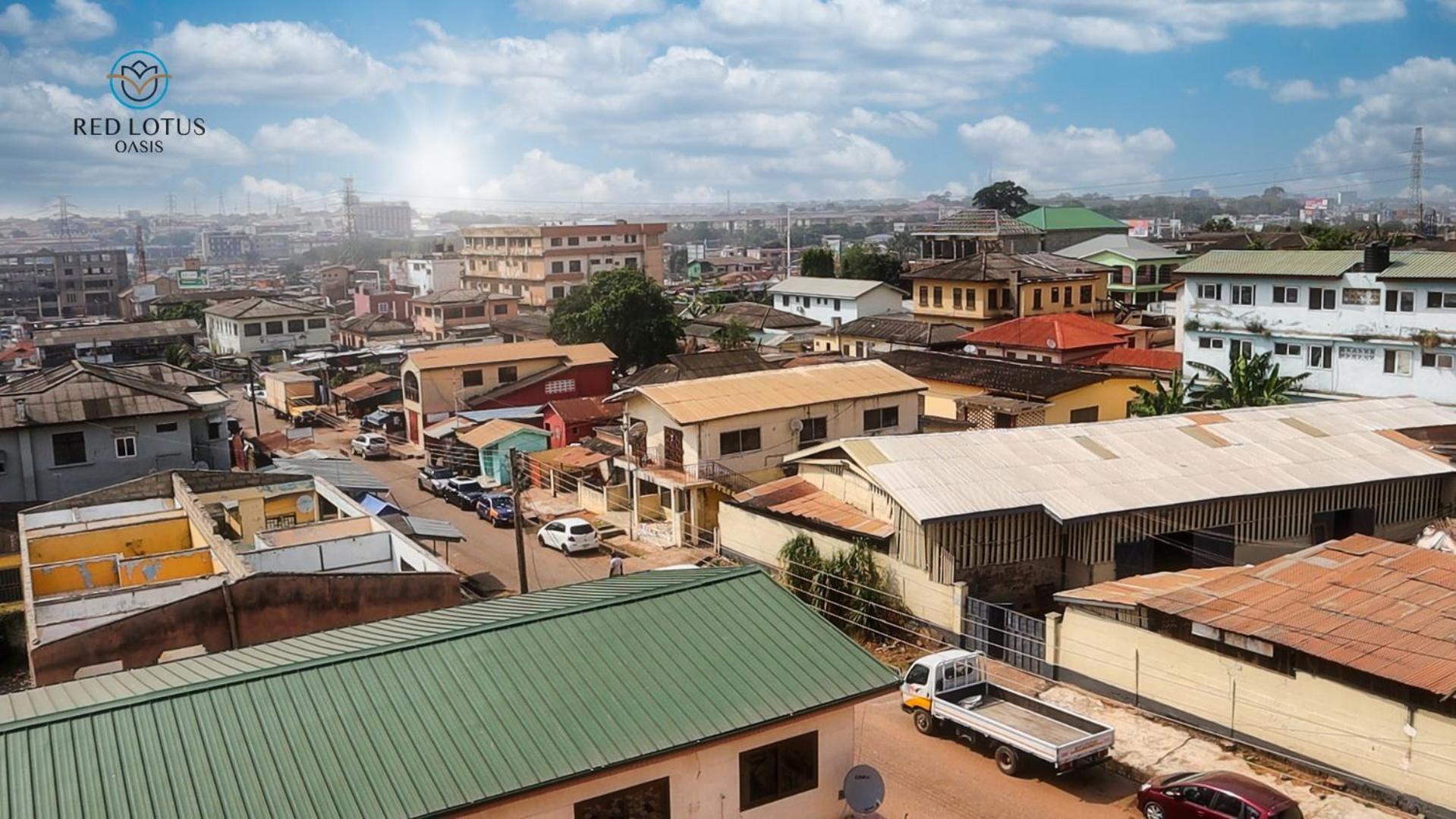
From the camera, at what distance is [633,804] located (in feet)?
38.0

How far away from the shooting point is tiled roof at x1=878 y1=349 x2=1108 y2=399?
134 ft

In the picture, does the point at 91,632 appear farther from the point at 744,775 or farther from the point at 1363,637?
the point at 1363,637

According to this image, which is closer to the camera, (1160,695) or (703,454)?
(1160,695)

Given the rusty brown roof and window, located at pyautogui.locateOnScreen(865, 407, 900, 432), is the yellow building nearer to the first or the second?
window, located at pyautogui.locateOnScreen(865, 407, 900, 432)

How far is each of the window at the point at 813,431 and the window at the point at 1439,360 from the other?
2080 cm

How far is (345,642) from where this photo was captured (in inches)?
539

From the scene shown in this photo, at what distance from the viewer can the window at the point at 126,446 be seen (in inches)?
1476

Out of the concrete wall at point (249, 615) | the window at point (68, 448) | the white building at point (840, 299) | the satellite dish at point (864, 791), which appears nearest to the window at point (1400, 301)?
the concrete wall at point (249, 615)

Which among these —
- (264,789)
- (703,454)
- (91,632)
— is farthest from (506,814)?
(703,454)

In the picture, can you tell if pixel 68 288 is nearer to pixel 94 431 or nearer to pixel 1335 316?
pixel 94 431

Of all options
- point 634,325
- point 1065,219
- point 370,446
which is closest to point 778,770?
point 370,446

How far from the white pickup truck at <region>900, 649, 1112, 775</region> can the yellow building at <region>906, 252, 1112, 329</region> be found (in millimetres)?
42455

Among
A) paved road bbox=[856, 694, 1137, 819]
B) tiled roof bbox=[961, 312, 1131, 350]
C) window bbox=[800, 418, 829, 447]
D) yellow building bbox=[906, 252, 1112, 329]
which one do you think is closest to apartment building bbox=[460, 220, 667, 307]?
yellow building bbox=[906, 252, 1112, 329]

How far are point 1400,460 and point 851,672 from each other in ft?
72.1
